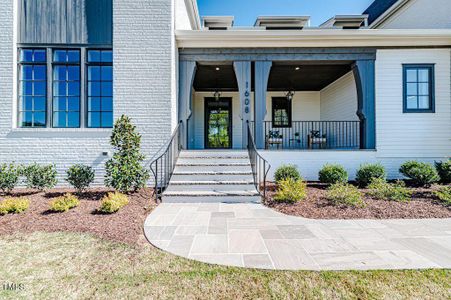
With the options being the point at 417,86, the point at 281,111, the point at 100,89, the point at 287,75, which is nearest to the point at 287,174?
the point at 287,75

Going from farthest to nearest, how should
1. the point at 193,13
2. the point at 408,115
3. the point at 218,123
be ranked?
the point at 218,123, the point at 193,13, the point at 408,115

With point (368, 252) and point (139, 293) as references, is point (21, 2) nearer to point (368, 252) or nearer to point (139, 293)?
point (139, 293)

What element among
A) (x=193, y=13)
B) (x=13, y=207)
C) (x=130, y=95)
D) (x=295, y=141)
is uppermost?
(x=193, y=13)

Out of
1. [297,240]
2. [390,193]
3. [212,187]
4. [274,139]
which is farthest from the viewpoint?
[274,139]

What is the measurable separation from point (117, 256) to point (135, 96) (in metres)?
4.94

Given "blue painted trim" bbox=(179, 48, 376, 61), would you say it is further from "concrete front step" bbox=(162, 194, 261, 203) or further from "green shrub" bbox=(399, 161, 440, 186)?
"concrete front step" bbox=(162, 194, 261, 203)

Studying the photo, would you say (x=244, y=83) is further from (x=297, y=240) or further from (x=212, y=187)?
(x=297, y=240)

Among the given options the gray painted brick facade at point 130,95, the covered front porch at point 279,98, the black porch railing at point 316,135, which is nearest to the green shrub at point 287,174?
the covered front porch at point 279,98

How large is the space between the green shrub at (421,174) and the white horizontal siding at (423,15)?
5.64 metres

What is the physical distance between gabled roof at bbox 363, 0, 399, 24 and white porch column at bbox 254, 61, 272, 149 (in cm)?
785

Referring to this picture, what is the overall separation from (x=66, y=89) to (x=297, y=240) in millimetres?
7216

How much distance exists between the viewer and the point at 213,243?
335 cm

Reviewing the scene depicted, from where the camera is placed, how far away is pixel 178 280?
8.21ft

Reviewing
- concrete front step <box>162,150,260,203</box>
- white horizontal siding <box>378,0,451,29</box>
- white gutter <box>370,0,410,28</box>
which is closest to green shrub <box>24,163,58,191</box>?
concrete front step <box>162,150,260,203</box>
